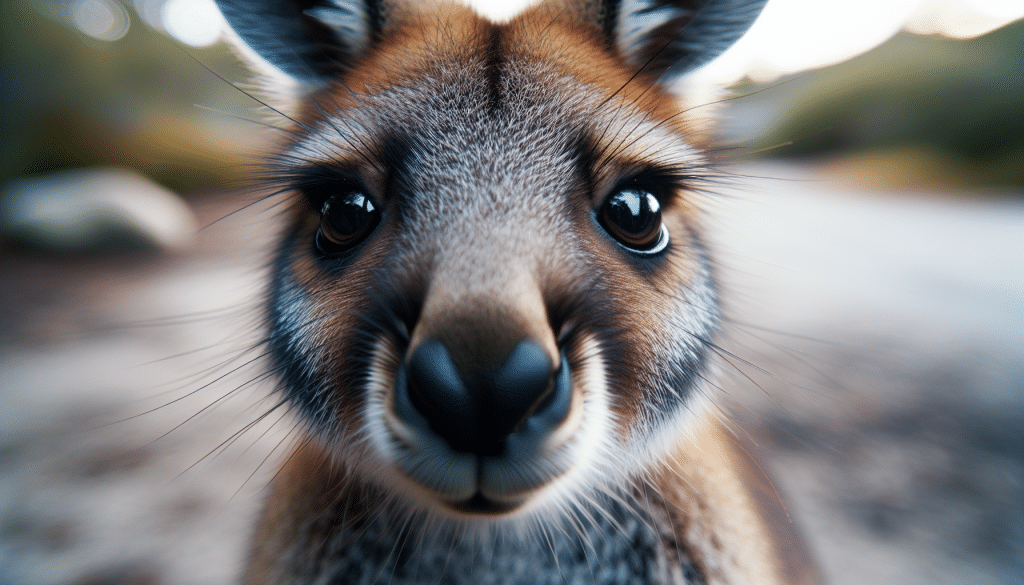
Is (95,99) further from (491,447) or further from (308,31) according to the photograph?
(491,447)

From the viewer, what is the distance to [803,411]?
147 cm

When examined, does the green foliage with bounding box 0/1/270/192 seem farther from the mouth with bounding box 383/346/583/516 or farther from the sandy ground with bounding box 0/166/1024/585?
the mouth with bounding box 383/346/583/516

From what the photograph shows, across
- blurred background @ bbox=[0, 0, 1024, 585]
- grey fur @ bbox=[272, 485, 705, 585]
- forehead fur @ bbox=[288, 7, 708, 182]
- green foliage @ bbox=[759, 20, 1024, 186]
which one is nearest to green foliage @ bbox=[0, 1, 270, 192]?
blurred background @ bbox=[0, 0, 1024, 585]

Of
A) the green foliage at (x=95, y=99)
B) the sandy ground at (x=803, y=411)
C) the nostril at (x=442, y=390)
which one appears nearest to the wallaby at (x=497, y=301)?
the nostril at (x=442, y=390)

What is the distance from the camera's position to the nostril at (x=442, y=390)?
0.39m

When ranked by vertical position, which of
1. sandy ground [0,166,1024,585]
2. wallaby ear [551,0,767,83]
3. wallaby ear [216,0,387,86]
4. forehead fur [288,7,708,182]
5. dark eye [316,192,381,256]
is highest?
wallaby ear [551,0,767,83]

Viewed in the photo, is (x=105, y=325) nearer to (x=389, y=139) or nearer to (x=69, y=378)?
(x=69, y=378)

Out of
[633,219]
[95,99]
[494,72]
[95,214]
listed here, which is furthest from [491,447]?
[95,214]

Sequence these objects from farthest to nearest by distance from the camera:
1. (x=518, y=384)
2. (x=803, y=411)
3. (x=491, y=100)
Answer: (x=803, y=411) < (x=491, y=100) < (x=518, y=384)

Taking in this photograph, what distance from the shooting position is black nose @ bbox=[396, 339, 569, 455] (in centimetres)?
39

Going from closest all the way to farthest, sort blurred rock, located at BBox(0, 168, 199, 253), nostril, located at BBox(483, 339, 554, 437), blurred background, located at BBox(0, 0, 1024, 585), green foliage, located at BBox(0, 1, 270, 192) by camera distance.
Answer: nostril, located at BBox(483, 339, 554, 437)
blurred background, located at BBox(0, 0, 1024, 585)
green foliage, located at BBox(0, 1, 270, 192)
blurred rock, located at BBox(0, 168, 199, 253)

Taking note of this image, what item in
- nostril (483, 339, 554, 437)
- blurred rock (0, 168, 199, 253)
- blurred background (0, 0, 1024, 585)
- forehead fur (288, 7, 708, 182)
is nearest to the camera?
nostril (483, 339, 554, 437)

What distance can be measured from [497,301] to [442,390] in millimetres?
96

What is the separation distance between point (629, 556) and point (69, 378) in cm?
231
